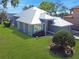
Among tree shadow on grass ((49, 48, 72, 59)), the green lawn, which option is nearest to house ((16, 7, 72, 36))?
the green lawn

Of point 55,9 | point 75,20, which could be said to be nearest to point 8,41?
point 75,20

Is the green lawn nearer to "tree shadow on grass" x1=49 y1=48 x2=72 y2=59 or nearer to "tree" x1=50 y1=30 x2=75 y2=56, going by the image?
"tree shadow on grass" x1=49 y1=48 x2=72 y2=59

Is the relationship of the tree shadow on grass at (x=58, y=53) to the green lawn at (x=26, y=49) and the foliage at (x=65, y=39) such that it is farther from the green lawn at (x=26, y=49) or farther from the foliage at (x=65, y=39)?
the foliage at (x=65, y=39)

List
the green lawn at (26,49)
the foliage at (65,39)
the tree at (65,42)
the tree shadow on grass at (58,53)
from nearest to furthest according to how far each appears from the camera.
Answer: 1. the tree shadow on grass at (58,53)
2. the green lawn at (26,49)
3. the tree at (65,42)
4. the foliage at (65,39)

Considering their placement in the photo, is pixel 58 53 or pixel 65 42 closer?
pixel 58 53

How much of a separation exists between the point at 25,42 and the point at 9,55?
5674 millimetres

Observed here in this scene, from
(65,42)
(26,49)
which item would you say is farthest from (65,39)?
(26,49)

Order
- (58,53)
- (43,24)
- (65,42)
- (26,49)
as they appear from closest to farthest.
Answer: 1. (58,53)
2. (65,42)
3. (26,49)
4. (43,24)

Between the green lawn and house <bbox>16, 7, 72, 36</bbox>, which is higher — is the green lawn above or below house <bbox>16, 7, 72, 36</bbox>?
below

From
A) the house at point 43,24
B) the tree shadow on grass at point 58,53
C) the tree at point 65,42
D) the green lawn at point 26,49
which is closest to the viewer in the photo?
the tree shadow on grass at point 58,53

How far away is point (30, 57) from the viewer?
2614 centimetres

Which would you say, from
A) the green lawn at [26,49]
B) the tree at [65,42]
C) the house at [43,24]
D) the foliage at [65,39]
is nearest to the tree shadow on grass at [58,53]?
the tree at [65,42]

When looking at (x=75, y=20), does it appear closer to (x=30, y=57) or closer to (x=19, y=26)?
(x=19, y=26)

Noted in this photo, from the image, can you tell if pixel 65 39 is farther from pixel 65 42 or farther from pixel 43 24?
pixel 43 24
